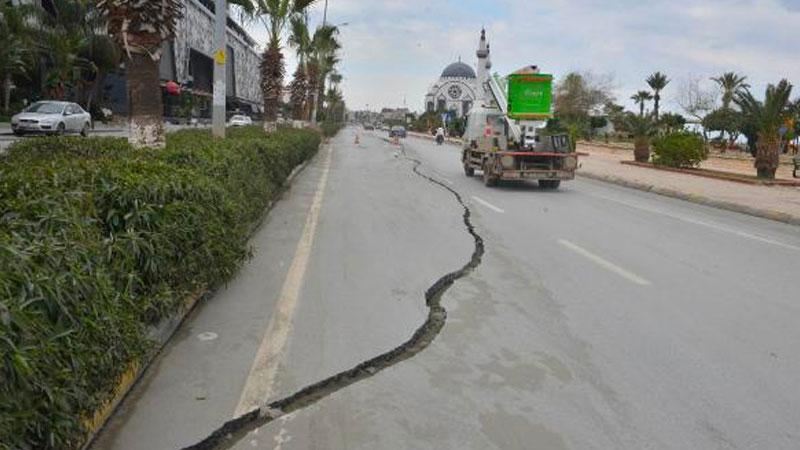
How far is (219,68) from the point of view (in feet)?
51.4

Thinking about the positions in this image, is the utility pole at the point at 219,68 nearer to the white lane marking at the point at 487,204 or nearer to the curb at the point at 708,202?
the white lane marking at the point at 487,204

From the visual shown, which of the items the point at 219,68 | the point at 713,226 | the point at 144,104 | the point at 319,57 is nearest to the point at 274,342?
the point at 144,104

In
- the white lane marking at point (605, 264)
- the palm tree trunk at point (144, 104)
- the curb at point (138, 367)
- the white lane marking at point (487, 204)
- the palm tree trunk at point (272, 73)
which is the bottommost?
the white lane marking at point (487, 204)

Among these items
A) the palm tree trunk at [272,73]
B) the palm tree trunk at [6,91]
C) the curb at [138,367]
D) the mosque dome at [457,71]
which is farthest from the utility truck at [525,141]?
the mosque dome at [457,71]

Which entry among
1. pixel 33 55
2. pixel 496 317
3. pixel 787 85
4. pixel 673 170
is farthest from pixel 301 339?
pixel 33 55

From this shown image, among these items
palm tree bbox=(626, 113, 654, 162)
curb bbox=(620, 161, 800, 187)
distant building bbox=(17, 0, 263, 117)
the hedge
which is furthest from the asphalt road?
distant building bbox=(17, 0, 263, 117)

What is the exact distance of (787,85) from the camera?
87.5 feet

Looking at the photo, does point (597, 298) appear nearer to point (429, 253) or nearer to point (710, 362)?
point (710, 362)

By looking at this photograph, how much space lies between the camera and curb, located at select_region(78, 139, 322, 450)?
3797 millimetres

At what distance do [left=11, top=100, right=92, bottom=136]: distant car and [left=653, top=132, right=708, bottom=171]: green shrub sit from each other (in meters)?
24.7

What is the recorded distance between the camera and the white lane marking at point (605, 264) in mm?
8174

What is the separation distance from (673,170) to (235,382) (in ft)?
99.6

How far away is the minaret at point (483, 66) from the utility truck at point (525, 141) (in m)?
1.33

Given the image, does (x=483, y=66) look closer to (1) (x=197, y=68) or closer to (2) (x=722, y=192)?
(2) (x=722, y=192)
